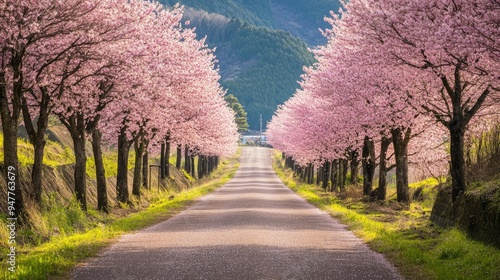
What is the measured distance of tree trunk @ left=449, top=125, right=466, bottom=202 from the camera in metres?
19.9

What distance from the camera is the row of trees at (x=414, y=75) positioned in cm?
1582

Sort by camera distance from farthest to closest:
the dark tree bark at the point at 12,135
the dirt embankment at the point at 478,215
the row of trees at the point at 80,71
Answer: the dark tree bark at the point at 12,135 < the row of trees at the point at 80,71 < the dirt embankment at the point at 478,215

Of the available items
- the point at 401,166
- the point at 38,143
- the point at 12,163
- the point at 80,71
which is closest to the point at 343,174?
the point at 401,166

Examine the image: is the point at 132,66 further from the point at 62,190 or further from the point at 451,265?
the point at 451,265

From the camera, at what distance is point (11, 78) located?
1877 cm

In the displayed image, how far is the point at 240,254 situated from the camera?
15.0 meters

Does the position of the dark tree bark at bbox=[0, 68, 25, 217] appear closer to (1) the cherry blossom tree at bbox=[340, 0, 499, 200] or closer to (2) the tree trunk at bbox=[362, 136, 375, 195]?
(1) the cherry blossom tree at bbox=[340, 0, 499, 200]

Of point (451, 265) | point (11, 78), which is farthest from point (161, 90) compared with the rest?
point (451, 265)

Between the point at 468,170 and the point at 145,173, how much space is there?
925 inches

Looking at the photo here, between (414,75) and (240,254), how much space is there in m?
11.3

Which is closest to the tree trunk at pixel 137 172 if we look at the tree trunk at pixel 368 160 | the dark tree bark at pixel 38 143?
the tree trunk at pixel 368 160

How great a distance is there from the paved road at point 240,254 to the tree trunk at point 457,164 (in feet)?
11.1

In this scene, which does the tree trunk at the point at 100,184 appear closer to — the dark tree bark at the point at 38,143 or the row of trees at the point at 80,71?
the row of trees at the point at 80,71

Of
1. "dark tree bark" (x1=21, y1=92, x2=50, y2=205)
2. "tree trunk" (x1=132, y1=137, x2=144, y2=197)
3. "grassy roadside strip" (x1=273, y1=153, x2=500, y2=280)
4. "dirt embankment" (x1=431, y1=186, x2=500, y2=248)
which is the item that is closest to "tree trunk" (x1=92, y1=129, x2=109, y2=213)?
"dark tree bark" (x1=21, y1=92, x2=50, y2=205)
